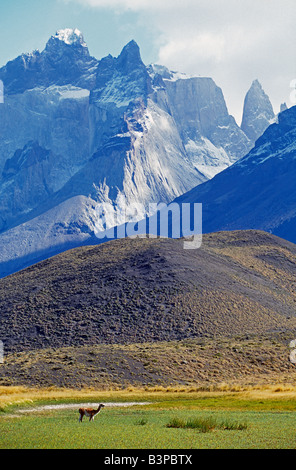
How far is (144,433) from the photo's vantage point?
33844 mm

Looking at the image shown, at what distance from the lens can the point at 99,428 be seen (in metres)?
36.1

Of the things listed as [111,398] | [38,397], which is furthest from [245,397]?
[38,397]

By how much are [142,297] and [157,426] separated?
3560 inches

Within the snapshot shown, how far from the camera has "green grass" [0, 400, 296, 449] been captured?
101ft

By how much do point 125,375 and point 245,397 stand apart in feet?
87.4

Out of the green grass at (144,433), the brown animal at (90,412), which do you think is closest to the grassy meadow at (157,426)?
the green grass at (144,433)

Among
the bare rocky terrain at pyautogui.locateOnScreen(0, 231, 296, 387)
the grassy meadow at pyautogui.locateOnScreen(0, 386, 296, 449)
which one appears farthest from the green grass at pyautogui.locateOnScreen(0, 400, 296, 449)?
the bare rocky terrain at pyautogui.locateOnScreen(0, 231, 296, 387)

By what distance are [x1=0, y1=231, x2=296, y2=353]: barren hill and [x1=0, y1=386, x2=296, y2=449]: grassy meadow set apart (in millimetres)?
57160

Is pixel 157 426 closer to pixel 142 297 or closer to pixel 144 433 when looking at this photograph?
pixel 144 433

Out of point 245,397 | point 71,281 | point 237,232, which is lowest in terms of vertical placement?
point 245,397

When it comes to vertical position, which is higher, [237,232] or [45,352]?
[237,232]

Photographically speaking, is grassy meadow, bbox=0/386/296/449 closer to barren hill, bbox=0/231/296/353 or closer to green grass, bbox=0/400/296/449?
green grass, bbox=0/400/296/449

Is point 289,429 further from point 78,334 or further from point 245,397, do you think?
point 78,334
